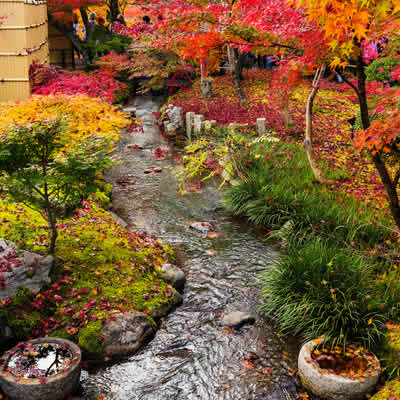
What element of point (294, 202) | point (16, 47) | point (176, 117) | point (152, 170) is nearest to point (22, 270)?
point (294, 202)

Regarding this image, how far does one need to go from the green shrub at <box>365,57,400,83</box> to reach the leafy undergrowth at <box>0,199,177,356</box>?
9.59 m

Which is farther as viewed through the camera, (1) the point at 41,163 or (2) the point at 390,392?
(1) the point at 41,163

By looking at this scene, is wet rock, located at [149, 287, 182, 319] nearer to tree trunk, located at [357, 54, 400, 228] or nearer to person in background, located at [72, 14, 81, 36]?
tree trunk, located at [357, 54, 400, 228]

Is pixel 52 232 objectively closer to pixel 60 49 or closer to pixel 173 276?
pixel 173 276

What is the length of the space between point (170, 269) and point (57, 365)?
250 cm

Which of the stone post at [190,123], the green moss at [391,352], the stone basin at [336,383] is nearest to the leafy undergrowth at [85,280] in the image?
the stone basin at [336,383]

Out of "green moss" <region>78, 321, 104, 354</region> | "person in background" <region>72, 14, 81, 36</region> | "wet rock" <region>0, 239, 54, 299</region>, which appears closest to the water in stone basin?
"green moss" <region>78, 321, 104, 354</region>

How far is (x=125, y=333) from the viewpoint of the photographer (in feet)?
16.9

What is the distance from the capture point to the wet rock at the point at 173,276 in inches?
253

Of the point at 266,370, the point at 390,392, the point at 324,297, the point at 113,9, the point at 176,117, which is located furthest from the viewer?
the point at 113,9

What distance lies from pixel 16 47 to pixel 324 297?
1405 centimetres

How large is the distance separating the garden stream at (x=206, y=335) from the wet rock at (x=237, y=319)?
0.08m

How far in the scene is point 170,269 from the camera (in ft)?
21.3

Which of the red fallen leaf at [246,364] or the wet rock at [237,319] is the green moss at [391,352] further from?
the wet rock at [237,319]
